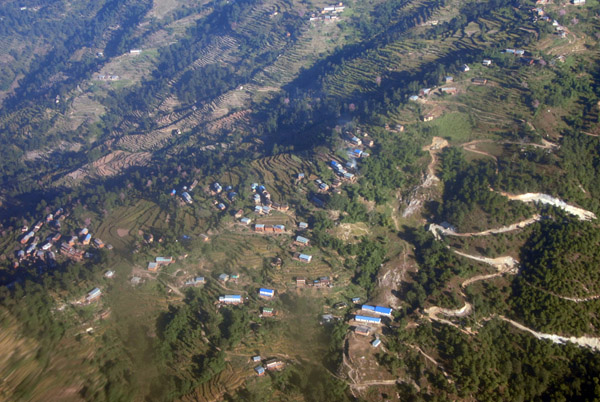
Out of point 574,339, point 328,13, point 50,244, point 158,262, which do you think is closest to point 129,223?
point 50,244

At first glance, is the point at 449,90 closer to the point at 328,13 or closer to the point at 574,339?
the point at 574,339

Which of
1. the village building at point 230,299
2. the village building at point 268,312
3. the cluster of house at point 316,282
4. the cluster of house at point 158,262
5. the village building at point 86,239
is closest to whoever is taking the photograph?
the village building at point 268,312

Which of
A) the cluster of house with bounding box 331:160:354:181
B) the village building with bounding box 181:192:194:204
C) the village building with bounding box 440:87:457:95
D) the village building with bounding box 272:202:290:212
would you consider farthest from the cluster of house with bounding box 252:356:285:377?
the village building with bounding box 440:87:457:95

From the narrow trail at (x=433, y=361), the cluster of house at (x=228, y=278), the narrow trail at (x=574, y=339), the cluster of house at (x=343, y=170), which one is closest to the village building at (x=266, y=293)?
the cluster of house at (x=228, y=278)

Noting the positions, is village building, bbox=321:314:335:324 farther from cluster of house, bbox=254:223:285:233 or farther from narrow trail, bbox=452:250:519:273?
narrow trail, bbox=452:250:519:273

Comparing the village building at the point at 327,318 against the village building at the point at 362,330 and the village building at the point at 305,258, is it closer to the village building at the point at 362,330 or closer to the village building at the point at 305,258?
the village building at the point at 362,330

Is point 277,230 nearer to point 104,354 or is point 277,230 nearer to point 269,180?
point 269,180

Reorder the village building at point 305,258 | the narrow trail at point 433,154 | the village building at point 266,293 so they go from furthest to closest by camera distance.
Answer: the narrow trail at point 433,154 → the village building at point 305,258 → the village building at point 266,293
